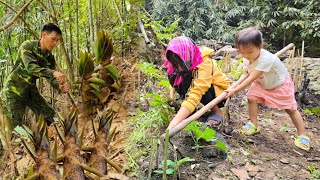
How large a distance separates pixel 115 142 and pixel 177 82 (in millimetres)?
718

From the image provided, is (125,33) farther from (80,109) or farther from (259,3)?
(259,3)

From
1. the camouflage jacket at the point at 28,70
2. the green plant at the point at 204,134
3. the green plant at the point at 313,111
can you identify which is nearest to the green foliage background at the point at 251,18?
the green plant at the point at 313,111

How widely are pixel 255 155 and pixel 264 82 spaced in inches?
26.0

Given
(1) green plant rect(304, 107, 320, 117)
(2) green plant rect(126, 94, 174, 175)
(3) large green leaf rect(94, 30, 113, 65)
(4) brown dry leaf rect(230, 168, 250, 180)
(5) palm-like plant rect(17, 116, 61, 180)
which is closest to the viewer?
(5) palm-like plant rect(17, 116, 61, 180)

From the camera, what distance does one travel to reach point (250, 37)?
7.30 ft

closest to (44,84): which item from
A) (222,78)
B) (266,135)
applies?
(222,78)

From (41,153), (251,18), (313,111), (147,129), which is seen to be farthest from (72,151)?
(251,18)

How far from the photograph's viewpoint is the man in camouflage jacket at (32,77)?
8.71 ft

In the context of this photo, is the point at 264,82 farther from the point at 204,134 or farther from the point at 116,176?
the point at 116,176

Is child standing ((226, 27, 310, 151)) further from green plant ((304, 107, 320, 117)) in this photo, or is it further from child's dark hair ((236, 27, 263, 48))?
green plant ((304, 107, 320, 117))

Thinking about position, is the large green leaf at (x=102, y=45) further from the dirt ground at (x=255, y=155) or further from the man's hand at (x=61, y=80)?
the dirt ground at (x=255, y=155)

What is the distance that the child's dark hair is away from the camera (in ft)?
7.27

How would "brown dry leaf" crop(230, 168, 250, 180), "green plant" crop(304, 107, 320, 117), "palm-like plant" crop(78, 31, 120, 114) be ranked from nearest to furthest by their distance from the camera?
"brown dry leaf" crop(230, 168, 250, 180)
"palm-like plant" crop(78, 31, 120, 114)
"green plant" crop(304, 107, 320, 117)

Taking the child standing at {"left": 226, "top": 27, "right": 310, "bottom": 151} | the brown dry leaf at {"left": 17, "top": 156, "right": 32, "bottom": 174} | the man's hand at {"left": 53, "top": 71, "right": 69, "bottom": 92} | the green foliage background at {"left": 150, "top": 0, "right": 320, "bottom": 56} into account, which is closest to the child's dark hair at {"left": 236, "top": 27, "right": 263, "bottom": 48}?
the child standing at {"left": 226, "top": 27, "right": 310, "bottom": 151}
